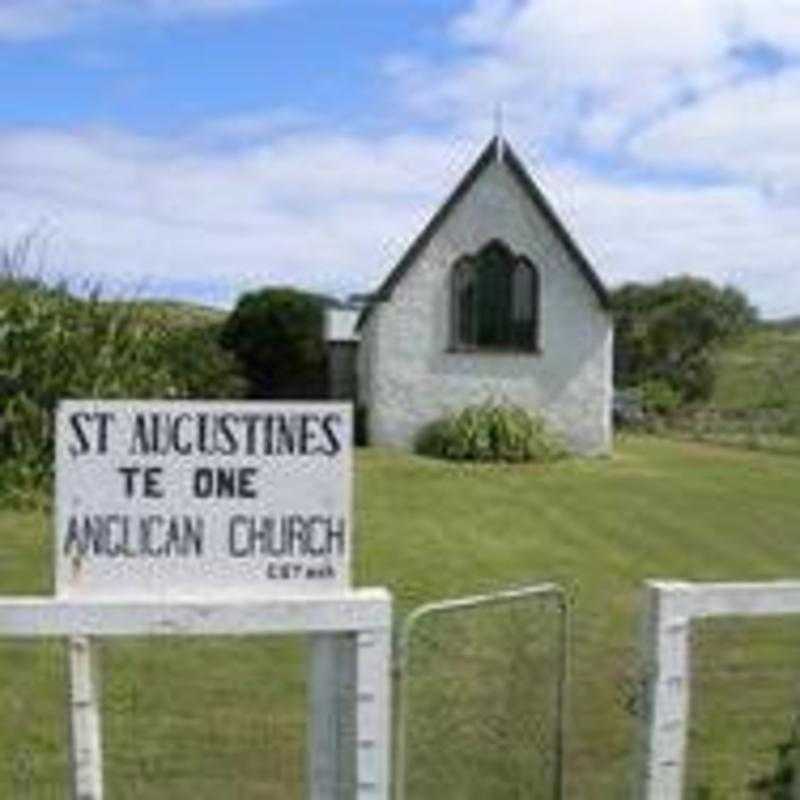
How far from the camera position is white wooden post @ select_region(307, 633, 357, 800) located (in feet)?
27.6

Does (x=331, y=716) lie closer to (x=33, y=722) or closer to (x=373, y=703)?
(x=373, y=703)

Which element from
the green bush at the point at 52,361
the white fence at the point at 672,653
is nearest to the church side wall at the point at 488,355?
the green bush at the point at 52,361

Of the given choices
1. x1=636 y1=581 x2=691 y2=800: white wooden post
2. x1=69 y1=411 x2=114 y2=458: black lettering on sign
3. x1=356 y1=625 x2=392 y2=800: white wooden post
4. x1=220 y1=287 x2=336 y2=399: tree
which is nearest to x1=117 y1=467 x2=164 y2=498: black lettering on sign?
x1=69 y1=411 x2=114 y2=458: black lettering on sign

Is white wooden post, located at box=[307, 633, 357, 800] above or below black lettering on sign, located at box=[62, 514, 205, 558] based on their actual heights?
below

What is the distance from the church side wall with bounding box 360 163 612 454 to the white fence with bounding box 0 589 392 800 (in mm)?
31505

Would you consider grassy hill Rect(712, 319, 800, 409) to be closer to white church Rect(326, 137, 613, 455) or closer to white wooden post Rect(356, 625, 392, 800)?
white church Rect(326, 137, 613, 455)

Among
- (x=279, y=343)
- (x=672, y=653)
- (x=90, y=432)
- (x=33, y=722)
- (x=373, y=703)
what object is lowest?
(x=33, y=722)

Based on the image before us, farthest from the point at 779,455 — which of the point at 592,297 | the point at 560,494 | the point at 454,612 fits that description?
the point at 454,612

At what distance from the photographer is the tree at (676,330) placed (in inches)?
2547

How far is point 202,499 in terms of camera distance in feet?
27.7

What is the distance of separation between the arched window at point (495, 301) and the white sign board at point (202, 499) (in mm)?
31429

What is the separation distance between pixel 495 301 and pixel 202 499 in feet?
104

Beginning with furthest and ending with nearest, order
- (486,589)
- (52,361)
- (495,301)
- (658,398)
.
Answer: (658,398)
(495,301)
(52,361)
(486,589)

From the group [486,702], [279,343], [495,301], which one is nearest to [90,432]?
[486,702]
